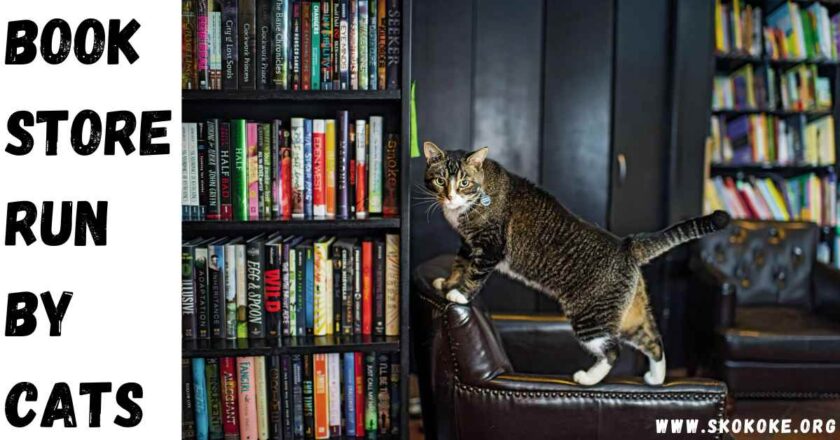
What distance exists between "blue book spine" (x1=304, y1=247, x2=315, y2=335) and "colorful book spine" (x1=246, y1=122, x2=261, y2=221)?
0.17m

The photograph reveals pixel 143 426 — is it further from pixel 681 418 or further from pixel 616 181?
pixel 616 181

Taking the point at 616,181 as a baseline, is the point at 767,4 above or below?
above

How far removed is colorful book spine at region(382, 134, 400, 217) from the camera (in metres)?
1.89

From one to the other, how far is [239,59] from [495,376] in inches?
39.8

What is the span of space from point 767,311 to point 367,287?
2123 millimetres

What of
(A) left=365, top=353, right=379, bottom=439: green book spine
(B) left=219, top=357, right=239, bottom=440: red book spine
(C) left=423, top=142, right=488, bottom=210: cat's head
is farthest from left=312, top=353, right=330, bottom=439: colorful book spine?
(C) left=423, top=142, right=488, bottom=210: cat's head

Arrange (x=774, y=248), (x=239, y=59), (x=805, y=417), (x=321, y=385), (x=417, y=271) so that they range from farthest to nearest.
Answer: (x=774, y=248) < (x=805, y=417) < (x=417, y=271) < (x=321, y=385) < (x=239, y=59)

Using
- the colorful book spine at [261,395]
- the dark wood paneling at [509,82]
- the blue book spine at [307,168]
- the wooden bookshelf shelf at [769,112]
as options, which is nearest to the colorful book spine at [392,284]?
the blue book spine at [307,168]

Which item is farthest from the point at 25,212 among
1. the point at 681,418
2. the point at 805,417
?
the point at 805,417

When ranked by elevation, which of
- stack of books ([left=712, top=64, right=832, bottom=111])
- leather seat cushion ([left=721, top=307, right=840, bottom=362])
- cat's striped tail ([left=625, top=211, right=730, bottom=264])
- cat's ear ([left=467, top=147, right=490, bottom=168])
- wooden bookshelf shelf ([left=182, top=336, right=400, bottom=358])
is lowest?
leather seat cushion ([left=721, top=307, right=840, bottom=362])

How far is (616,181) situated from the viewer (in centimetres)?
343

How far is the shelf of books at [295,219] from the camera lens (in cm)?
183

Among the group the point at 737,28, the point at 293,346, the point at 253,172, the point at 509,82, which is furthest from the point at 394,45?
the point at 737,28

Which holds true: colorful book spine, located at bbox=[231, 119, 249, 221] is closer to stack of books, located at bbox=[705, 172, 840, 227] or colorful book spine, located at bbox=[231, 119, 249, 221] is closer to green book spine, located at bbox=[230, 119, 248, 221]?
green book spine, located at bbox=[230, 119, 248, 221]
